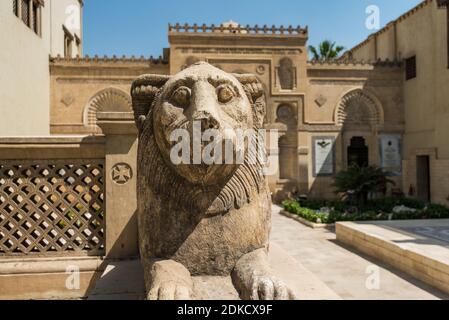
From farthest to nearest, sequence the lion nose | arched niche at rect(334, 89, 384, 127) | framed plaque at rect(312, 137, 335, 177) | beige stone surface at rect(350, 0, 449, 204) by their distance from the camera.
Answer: arched niche at rect(334, 89, 384, 127), framed plaque at rect(312, 137, 335, 177), beige stone surface at rect(350, 0, 449, 204), the lion nose

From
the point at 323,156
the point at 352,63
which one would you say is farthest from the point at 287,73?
the point at 323,156

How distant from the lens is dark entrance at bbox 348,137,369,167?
19188mm

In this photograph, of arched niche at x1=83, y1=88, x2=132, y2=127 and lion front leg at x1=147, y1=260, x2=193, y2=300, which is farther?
arched niche at x1=83, y1=88, x2=132, y2=127

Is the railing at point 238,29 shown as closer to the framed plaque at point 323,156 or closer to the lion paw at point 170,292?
the framed plaque at point 323,156

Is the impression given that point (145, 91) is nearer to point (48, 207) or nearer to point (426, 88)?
point (48, 207)

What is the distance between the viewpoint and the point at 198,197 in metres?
2.22

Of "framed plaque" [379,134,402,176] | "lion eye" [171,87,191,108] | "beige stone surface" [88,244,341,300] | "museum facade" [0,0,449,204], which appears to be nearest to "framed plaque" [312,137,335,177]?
"museum facade" [0,0,449,204]

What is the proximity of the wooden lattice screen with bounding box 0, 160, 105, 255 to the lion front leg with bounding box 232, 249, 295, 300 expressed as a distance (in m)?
2.03

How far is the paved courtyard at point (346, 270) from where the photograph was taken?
5008mm

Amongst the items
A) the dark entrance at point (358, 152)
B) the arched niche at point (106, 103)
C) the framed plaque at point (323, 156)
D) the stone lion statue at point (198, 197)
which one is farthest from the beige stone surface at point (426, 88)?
the stone lion statue at point (198, 197)

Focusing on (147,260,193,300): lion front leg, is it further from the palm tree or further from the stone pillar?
the palm tree

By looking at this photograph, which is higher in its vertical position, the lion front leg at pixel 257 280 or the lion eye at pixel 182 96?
the lion eye at pixel 182 96

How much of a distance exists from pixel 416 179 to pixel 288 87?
24.7 ft
